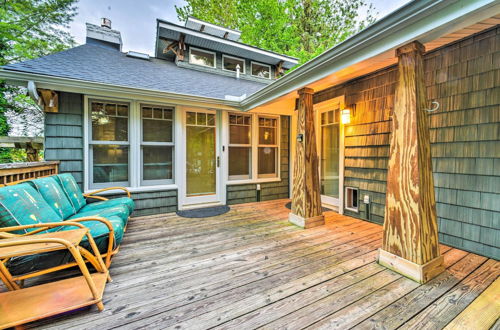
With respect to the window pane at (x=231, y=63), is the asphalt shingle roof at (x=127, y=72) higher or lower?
lower

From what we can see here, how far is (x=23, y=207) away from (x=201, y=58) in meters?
5.89

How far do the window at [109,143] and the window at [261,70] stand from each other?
4.76m

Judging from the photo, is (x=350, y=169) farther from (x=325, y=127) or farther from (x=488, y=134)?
(x=488, y=134)

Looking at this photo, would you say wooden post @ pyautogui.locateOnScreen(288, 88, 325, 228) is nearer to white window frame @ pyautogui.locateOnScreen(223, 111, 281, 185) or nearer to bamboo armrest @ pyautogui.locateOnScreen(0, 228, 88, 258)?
white window frame @ pyautogui.locateOnScreen(223, 111, 281, 185)

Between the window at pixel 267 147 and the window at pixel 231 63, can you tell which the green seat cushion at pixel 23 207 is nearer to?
the window at pixel 267 147

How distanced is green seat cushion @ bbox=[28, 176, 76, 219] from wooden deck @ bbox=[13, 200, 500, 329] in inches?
31.4

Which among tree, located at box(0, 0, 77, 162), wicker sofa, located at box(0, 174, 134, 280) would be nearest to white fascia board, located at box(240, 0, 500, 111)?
wicker sofa, located at box(0, 174, 134, 280)

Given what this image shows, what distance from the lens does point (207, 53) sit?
21.1 feet

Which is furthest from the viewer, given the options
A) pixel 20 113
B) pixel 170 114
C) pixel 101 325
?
pixel 20 113

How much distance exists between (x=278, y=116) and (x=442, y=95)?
3.17m

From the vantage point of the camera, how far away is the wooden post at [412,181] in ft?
6.12

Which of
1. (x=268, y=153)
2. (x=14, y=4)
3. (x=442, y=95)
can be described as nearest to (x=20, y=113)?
(x=14, y=4)

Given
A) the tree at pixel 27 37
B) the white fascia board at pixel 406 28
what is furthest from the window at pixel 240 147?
the tree at pixel 27 37

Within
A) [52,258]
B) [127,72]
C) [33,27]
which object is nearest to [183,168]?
[127,72]
